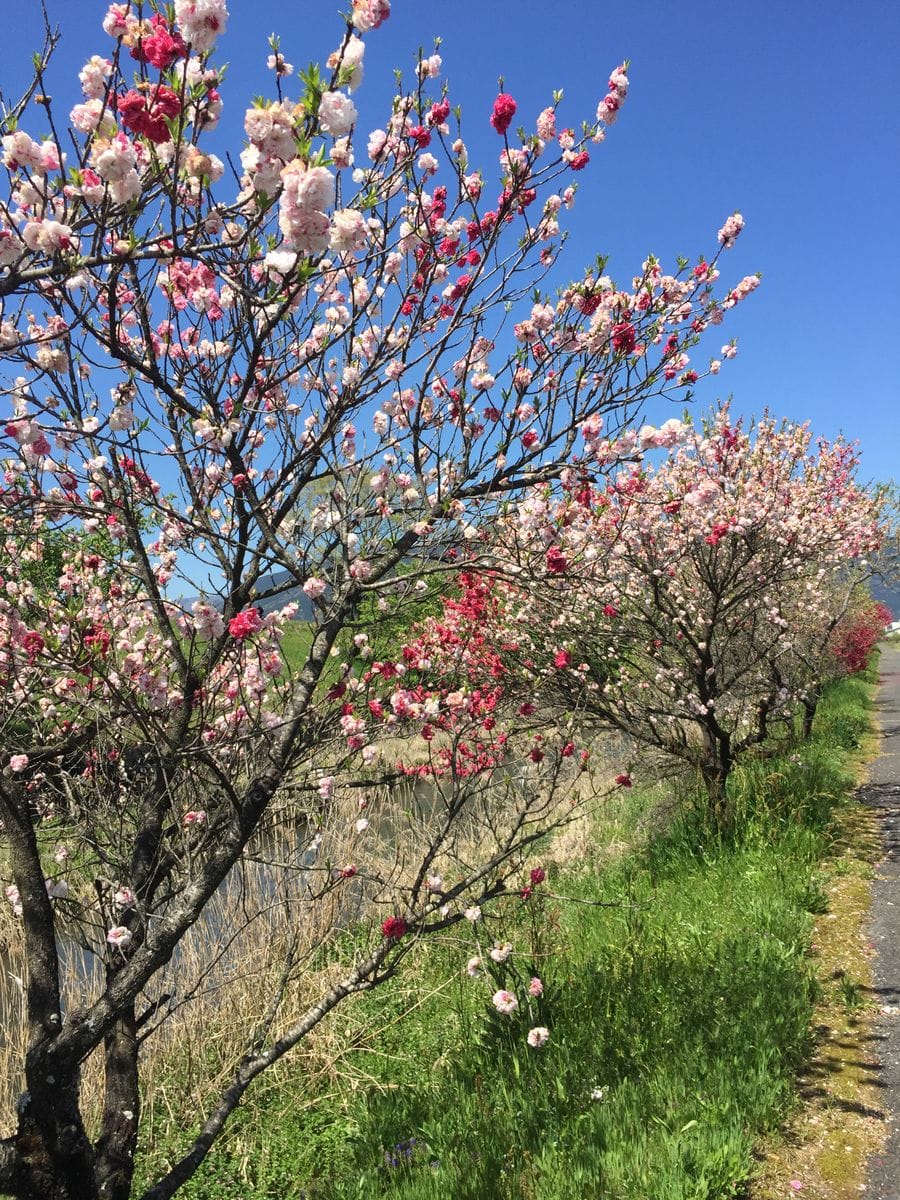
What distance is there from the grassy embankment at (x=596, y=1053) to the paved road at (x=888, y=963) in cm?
→ 32

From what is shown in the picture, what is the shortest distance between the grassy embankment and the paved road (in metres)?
0.32

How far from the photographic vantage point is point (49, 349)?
3.24 metres

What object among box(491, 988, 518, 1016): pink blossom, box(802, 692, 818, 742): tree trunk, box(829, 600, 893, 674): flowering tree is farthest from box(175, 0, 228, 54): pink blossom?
box(829, 600, 893, 674): flowering tree

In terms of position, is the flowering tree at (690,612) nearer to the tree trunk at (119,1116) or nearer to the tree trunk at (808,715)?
the tree trunk at (808,715)

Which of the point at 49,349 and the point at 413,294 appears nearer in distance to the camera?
the point at 49,349

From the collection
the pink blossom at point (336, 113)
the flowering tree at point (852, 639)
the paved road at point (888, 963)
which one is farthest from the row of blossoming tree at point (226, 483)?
the flowering tree at point (852, 639)

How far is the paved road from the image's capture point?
3.20 meters

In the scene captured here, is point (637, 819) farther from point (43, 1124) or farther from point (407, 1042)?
point (43, 1124)

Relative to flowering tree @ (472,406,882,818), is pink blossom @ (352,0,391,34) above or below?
above

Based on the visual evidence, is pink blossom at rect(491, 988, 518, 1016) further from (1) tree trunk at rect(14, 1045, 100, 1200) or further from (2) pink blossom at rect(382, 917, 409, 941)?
(1) tree trunk at rect(14, 1045, 100, 1200)

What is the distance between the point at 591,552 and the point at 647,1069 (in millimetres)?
3381

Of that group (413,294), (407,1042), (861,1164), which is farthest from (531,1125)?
(413,294)

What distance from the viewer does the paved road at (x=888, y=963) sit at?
10.5 feet

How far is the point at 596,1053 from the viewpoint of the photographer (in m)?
4.05
